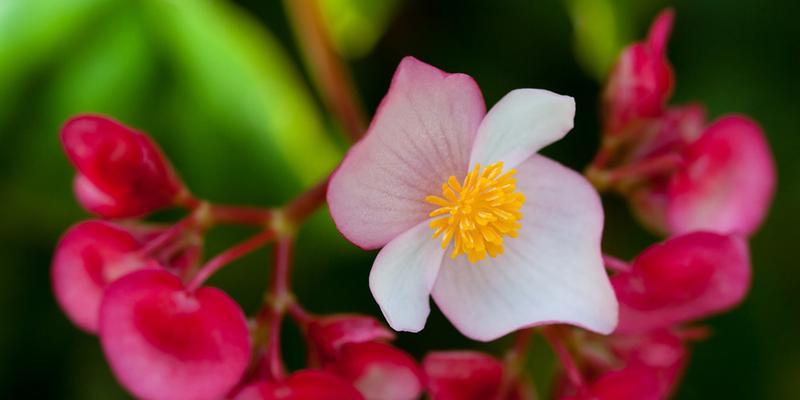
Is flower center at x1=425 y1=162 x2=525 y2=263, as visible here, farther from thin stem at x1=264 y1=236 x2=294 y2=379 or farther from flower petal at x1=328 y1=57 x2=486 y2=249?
thin stem at x1=264 y1=236 x2=294 y2=379

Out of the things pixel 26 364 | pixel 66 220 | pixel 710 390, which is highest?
pixel 66 220

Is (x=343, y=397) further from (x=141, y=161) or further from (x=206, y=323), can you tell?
(x=141, y=161)

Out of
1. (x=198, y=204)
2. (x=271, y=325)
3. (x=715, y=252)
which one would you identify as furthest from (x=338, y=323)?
(x=715, y=252)

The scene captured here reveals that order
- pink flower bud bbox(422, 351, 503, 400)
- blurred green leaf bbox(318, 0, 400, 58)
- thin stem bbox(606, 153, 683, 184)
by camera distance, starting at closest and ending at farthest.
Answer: pink flower bud bbox(422, 351, 503, 400) < thin stem bbox(606, 153, 683, 184) < blurred green leaf bbox(318, 0, 400, 58)

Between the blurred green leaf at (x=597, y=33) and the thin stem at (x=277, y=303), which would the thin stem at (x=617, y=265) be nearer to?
the thin stem at (x=277, y=303)

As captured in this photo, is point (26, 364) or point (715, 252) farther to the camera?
point (26, 364)

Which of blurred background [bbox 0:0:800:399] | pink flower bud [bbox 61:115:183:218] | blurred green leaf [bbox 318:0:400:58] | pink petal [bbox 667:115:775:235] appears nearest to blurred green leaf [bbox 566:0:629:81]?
blurred background [bbox 0:0:800:399]

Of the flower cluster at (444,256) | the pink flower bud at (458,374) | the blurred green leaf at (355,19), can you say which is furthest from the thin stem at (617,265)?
the blurred green leaf at (355,19)
